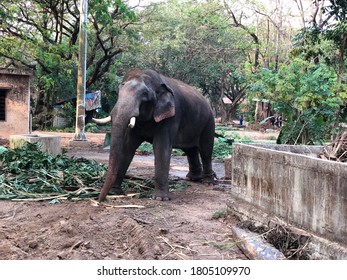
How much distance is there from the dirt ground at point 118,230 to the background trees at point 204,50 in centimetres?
364

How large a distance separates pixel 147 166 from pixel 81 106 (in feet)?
22.5

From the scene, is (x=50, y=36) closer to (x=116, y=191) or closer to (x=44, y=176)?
(x=44, y=176)

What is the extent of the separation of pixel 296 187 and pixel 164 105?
345 cm

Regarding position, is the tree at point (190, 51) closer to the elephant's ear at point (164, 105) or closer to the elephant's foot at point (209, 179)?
the elephant's foot at point (209, 179)

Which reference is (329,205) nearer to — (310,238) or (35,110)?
(310,238)

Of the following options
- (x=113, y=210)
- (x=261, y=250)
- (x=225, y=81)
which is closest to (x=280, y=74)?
(x=113, y=210)

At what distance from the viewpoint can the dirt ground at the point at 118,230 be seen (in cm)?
527

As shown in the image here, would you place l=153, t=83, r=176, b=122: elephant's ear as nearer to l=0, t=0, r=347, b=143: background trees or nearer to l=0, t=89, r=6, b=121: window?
l=0, t=0, r=347, b=143: background trees

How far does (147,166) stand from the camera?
13.4 metres

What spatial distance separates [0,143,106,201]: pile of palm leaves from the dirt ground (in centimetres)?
47

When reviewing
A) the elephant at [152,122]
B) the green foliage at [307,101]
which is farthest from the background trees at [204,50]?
the elephant at [152,122]

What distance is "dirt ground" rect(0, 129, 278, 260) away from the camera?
5273 mm

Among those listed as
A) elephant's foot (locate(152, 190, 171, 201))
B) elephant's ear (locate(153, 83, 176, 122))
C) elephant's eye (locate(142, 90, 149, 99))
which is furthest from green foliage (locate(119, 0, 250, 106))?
elephant's foot (locate(152, 190, 171, 201))

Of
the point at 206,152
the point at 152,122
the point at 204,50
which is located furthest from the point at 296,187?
the point at 204,50
